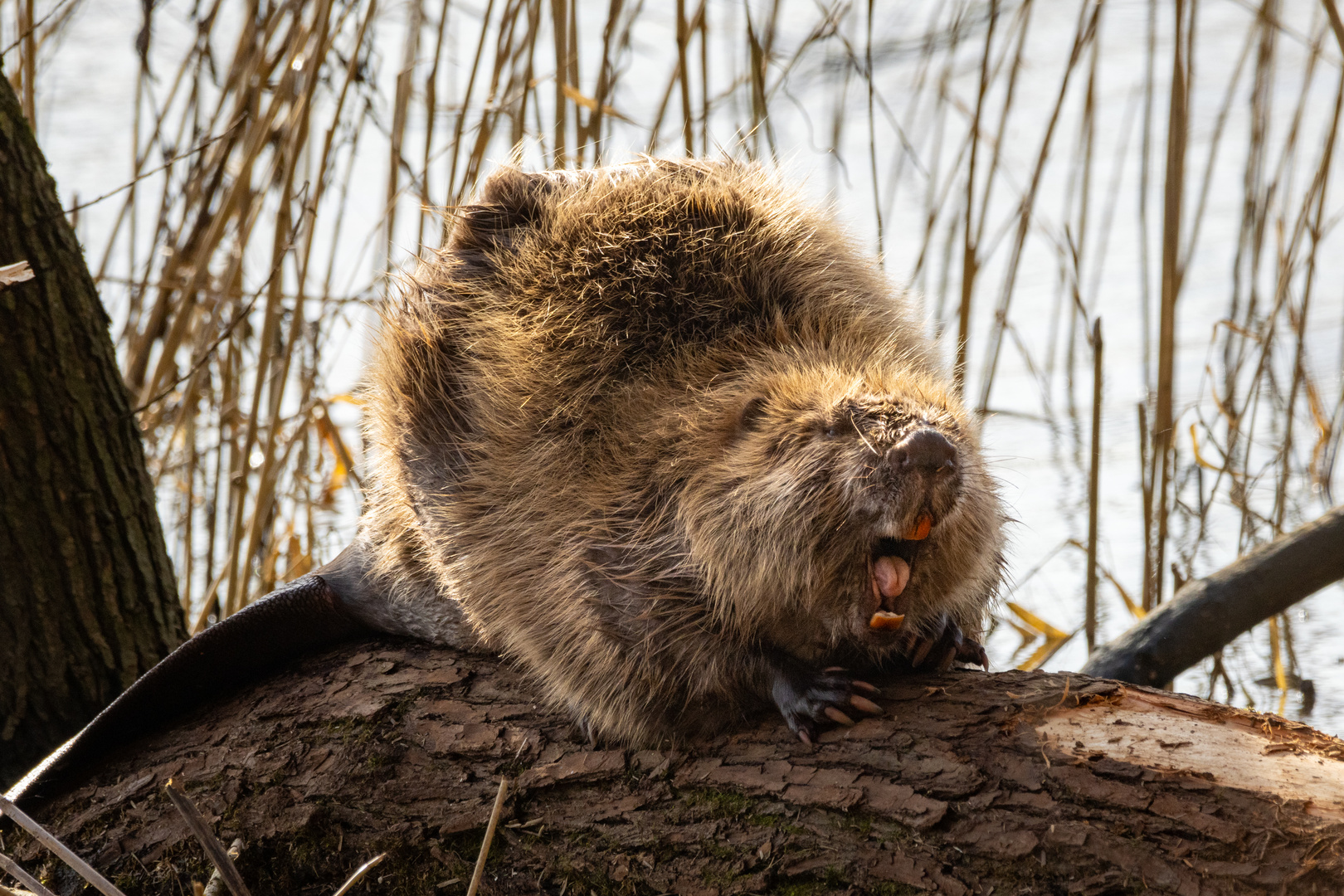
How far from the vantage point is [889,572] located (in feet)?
4.46

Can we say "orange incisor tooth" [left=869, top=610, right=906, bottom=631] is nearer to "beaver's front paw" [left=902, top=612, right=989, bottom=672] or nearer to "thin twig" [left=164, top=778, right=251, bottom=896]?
"beaver's front paw" [left=902, top=612, right=989, bottom=672]

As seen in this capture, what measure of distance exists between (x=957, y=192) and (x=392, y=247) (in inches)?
69.9

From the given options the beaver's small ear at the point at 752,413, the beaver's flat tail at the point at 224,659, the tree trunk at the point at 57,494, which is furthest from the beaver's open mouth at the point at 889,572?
the tree trunk at the point at 57,494

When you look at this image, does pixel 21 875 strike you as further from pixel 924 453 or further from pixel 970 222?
pixel 970 222

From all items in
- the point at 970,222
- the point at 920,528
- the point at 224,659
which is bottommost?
the point at 224,659

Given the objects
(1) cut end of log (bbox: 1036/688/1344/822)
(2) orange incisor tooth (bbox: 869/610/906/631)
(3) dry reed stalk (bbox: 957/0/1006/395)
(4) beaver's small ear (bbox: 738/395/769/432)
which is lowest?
(1) cut end of log (bbox: 1036/688/1344/822)

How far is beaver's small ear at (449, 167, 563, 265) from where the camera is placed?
73.5 inches

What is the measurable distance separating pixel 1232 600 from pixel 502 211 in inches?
47.2

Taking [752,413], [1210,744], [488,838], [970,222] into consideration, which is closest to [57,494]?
[488,838]

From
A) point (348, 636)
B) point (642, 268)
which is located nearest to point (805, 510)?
point (642, 268)

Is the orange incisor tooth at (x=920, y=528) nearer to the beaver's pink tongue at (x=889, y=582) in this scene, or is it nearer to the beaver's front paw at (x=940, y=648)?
the beaver's pink tongue at (x=889, y=582)

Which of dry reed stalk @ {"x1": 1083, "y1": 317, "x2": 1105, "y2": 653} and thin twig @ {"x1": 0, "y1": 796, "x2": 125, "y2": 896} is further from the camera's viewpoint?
dry reed stalk @ {"x1": 1083, "y1": 317, "x2": 1105, "y2": 653}

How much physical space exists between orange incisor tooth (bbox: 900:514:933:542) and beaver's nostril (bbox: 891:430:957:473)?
0.06 m

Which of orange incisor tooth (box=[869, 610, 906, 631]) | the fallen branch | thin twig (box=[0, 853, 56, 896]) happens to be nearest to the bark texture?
orange incisor tooth (box=[869, 610, 906, 631])
